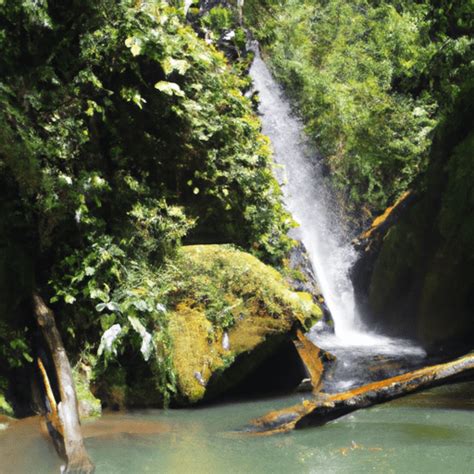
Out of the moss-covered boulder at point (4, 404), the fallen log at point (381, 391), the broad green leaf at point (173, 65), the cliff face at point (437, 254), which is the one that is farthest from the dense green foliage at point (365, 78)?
the moss-covered boulder at point (4, 404)

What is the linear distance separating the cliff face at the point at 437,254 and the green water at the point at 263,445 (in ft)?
16.7

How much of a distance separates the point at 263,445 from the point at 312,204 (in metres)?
16.9

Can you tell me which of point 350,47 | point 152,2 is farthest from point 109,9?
point 350,47

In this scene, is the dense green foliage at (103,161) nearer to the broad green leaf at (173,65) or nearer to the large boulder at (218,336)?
the broad green leaf at (173,65)

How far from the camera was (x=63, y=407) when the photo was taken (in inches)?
213

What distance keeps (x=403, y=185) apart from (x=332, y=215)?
10.9ft

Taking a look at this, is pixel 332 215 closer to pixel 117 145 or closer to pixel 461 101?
pixel 461 101

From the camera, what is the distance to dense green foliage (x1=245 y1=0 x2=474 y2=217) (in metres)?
18.9

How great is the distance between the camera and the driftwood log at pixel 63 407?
15.3 ft

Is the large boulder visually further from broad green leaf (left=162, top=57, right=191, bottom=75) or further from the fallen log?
broad green leaf (left=162, top=57, right=191, bottom=75)

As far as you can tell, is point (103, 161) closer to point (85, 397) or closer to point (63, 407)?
point (85, 397)

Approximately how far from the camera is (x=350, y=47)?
2755 centimetres

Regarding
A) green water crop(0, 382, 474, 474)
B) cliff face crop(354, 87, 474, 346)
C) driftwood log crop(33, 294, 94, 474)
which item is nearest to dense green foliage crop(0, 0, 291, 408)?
driftwood log crop(33, 294, 94, 474)

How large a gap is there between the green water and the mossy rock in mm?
775
